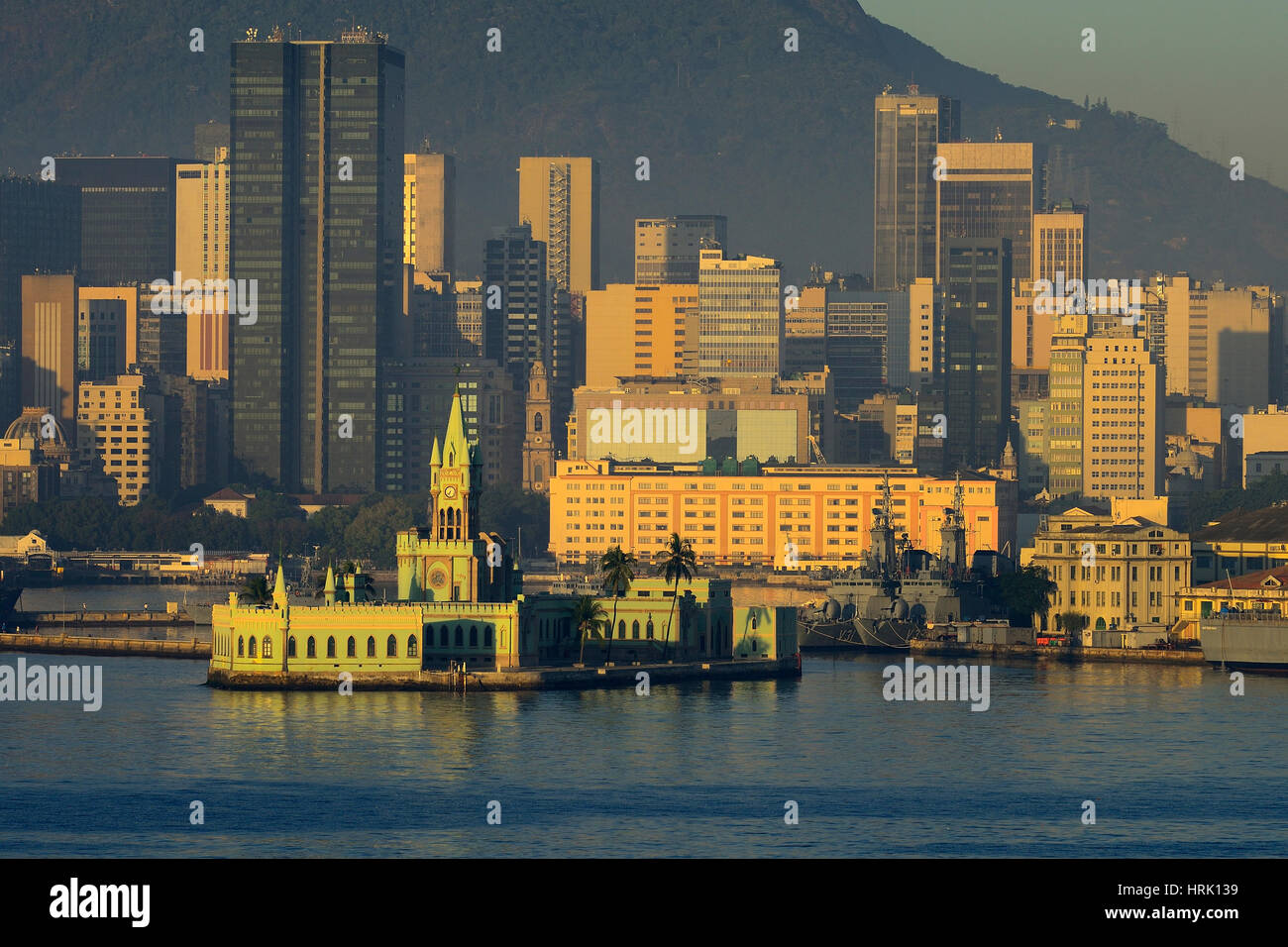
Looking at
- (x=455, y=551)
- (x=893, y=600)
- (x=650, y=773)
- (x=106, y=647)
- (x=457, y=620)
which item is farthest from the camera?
(x=893, y=600)

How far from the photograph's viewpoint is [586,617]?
123562 mm

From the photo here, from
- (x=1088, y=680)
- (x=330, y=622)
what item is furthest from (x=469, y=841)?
(x=1088, y=680)

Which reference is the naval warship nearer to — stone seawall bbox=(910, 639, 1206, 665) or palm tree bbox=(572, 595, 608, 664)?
stone seawall bbox=(910, 639, 1206, 665)

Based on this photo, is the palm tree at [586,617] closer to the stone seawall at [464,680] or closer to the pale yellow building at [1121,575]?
→ the stone seawall at [464,680]

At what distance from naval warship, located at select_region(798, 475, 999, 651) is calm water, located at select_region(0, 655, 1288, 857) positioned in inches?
1181

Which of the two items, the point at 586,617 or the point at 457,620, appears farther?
the point at 586,617

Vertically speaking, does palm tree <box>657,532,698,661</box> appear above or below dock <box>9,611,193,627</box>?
above

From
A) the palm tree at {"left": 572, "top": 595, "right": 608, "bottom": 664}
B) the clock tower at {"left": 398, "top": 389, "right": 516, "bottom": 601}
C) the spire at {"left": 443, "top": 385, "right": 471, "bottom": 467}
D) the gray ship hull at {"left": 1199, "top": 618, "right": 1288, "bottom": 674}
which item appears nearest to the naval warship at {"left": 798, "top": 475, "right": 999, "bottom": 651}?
the gray ship hull at {"left": 1199, "top": 618, "right": 1288, "bottom": 674}

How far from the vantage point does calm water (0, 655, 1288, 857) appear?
7400cm

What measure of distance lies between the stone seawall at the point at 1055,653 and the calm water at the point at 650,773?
17.7 meters

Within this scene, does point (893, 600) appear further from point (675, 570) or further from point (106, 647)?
point (106, 647)

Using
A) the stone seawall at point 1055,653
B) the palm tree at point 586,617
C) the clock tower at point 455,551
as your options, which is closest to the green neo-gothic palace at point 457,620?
the clock tower at point 455,551

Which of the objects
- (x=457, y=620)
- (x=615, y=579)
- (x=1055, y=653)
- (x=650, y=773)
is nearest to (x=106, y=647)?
(x=615, y=579)

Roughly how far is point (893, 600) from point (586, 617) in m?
39.9
